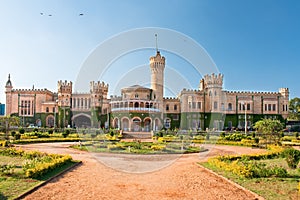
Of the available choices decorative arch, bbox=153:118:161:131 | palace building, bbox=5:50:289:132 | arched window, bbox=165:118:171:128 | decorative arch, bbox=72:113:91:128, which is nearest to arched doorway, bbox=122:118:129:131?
decorative arch, bbox=153:118:161:131

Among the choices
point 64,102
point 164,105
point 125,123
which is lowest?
point 125,123

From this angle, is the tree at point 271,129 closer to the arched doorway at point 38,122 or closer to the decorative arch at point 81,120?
the decorative arch at point 81,120

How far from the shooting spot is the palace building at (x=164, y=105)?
188 feet

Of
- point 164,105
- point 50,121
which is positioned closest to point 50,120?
point 50,121

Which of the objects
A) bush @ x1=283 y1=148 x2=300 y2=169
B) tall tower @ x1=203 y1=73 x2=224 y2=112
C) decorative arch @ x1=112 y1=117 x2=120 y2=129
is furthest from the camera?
tall tower @ x1=203 y1=73 x2=224 y2=112

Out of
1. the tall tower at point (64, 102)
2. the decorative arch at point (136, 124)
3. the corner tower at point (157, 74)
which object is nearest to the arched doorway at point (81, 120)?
the tall tower at point (64, 102)

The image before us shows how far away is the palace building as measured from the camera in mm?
57219

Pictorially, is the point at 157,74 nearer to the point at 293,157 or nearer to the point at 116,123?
the point at 116,123

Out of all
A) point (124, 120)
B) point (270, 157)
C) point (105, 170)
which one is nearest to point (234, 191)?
point (105, 170)

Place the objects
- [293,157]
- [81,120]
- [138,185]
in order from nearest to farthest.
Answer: [138,185] → [293,157] → [81,120]

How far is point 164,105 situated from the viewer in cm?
5912

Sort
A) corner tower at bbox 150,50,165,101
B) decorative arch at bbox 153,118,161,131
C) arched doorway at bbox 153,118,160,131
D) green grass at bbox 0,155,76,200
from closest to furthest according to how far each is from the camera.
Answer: green grass at bbox 0,155,76,200, decorative arch at bbox 153,118,161,131, arched doorway at bbox 153,118,160,131, corner tower at bbox 150,50,165,101

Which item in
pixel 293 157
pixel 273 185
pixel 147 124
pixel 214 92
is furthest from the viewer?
pixel 214 92

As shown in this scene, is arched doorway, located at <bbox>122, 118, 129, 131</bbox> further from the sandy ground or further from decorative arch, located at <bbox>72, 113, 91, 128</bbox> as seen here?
the sandy ground
